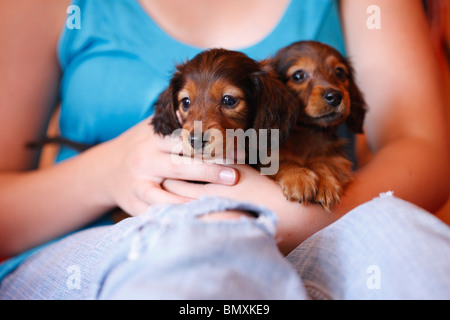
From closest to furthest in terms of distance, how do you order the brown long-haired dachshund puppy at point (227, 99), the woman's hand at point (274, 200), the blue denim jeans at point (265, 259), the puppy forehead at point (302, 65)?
the blue denim jeans at point (265, 259) < the woman's hand at point (274, 200) < the brown long-haired dachshund puppy at point (227, 99) < the puppy forehead at point (302, 65)

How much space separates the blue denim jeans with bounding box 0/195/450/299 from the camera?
1.87ft

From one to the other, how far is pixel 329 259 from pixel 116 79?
3.52ft

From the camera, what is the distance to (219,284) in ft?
1.82

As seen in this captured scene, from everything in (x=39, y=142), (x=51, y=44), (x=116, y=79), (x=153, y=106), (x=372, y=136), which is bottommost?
(x=372, y=136)

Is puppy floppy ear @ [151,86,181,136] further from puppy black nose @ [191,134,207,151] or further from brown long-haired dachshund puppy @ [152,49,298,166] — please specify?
puppy black nose @ [191,134,207,151]

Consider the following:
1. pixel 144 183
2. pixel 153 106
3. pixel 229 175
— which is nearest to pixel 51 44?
pixel 153 106

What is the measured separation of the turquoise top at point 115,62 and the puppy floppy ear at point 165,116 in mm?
111

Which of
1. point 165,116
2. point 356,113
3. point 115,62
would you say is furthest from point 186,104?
point 356,113

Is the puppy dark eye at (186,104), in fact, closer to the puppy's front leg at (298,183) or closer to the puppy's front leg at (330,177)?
the puppy's front leg at (298,183)

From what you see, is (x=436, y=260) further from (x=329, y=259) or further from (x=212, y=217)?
(x=212, y=217)

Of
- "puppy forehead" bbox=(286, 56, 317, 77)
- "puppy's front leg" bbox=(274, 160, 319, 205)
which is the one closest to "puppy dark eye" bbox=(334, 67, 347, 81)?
"puppy forehead" bbox=(286, 56, 317, 77)

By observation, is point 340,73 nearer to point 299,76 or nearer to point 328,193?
point 299,76

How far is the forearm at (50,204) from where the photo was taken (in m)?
1.28

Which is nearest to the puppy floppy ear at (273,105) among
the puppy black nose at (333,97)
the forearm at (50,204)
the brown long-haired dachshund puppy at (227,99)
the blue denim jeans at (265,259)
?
the brown long-haired dachshund puppy at (227,99)
